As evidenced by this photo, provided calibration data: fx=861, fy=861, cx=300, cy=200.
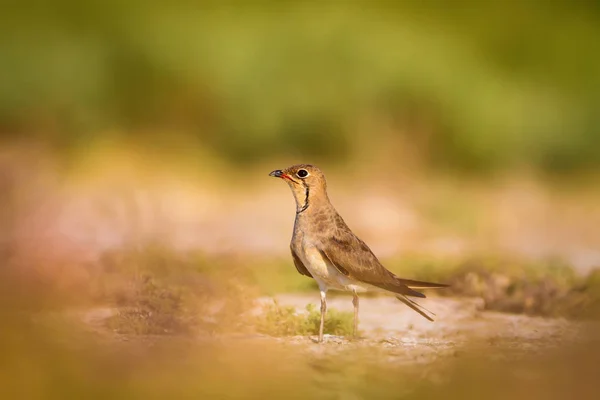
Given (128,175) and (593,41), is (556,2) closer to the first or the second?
(593,41)

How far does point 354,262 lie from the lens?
98.5 inches

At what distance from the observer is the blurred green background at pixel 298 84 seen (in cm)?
513

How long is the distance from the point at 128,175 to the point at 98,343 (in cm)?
237

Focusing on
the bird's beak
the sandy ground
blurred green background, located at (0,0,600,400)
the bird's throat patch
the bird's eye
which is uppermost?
blurred green background, located at (0,0,600,400)

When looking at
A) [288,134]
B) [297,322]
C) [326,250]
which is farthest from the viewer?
[288,134]

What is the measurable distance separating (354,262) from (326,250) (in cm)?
9

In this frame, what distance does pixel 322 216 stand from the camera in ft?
8.39

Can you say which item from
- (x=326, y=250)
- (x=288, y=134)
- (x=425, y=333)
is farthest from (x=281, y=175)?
(x=288, y=134)

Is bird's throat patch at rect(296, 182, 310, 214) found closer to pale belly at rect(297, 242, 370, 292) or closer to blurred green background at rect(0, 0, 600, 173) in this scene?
pale belly at rect(297, 242, 370, 292)

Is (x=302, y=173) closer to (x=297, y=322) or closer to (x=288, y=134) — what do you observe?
(x=297, y=322)

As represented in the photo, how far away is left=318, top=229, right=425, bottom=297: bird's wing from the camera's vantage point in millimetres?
2492

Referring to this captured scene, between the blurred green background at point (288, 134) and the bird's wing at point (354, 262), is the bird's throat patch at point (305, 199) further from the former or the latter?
the blurred green background at point (288, 134)

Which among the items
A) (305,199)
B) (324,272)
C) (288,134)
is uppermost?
(288,134)

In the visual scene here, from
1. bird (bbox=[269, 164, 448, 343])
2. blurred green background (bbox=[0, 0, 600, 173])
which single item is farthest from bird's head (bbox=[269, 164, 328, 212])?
blurred green background (bbox=[0, 0, 600, 173])
